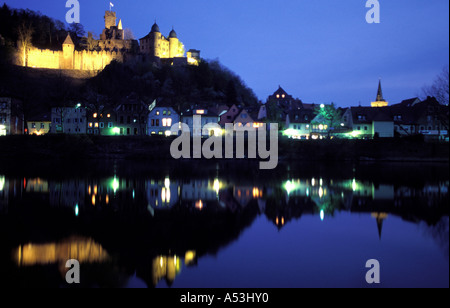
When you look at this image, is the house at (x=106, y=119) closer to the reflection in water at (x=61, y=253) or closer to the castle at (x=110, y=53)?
the castle at (x=110, y=53)

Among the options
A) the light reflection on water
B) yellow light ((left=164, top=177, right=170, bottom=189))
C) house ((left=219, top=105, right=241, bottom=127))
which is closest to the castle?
house ((left=219, top=105, right=241, bottom=127))

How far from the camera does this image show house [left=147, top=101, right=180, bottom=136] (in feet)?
244

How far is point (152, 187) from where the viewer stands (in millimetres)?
26312

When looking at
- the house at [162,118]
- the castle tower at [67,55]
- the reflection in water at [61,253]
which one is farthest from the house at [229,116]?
the reflection in water at [61,253]

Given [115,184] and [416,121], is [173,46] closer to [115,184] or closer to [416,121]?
[416,121]

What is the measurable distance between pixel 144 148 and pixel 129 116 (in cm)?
1737

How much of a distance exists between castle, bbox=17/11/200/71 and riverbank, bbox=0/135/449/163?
63690 millimetres

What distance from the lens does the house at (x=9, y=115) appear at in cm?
7088

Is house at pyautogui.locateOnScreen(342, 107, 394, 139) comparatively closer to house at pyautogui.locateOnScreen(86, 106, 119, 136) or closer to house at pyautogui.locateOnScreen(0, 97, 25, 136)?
house at pyautogui.locateOnScreen(86, 106, 119, 136)

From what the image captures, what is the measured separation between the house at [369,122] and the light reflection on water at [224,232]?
48528 millimetres

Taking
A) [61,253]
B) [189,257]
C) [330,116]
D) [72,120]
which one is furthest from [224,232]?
[72,120]

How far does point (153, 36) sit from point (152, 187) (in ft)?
376

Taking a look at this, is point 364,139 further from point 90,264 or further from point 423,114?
point 90,264
